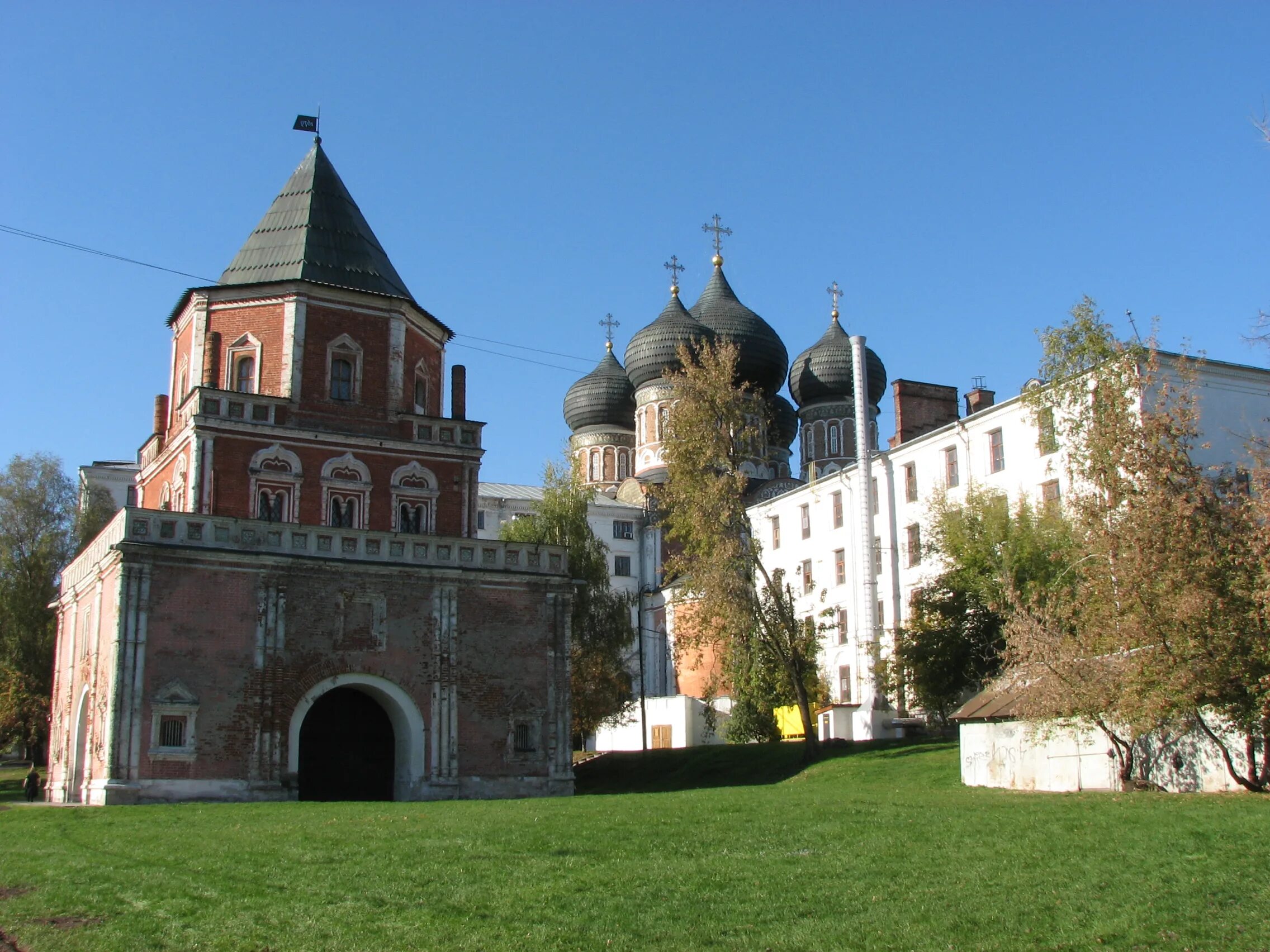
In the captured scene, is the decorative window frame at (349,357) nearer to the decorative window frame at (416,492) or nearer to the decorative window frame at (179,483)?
the decorative window frame at (416,492)

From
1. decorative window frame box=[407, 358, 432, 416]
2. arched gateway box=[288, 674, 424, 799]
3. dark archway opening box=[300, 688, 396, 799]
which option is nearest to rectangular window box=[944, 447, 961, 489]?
decorative window frame box=[407, 358, 432, 416]

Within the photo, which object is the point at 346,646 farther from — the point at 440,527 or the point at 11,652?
the point at 11,652

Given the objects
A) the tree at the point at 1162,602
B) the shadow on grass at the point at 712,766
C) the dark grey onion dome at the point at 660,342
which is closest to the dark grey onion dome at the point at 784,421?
the dark grey onion dome at the point at 660,342

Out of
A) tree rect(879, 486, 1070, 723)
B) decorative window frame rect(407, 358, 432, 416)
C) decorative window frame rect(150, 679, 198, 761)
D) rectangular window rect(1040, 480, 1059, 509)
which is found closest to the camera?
decorative window frame rect(150, 679, 198, 761)

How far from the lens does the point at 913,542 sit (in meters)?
41.7

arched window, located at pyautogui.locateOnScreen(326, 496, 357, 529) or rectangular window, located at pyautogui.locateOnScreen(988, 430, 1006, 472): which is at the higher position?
rectangular window, located at pyautogui.locateOnScreen(988, 430, 1006, 472)

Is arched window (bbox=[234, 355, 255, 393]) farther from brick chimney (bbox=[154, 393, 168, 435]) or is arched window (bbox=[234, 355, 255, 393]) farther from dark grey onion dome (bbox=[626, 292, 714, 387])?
dark grey onion dome (bbox=[626, 292, 714, 387])

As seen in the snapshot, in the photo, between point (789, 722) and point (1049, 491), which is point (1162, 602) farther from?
point (789, 722)

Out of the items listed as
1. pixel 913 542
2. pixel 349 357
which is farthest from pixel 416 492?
pixel 913 542

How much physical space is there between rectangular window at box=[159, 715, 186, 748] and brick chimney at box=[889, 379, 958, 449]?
2566 centimetres

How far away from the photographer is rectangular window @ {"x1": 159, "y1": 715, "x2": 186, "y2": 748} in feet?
90.4

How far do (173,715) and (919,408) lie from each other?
89.7 ft

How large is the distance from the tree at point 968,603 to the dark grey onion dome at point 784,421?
1109 inches

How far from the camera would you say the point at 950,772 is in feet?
88.0
